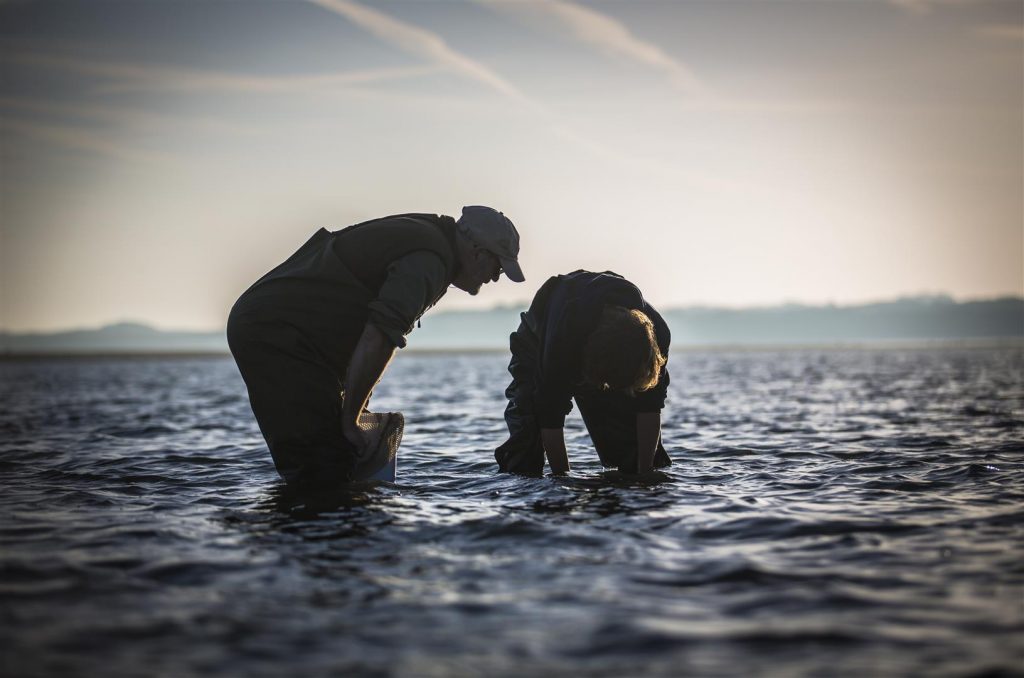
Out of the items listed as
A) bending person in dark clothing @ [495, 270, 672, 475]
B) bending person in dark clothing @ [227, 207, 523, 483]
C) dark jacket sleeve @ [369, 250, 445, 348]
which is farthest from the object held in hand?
bending person in dark clothing @ [495, 270, 672, 475]

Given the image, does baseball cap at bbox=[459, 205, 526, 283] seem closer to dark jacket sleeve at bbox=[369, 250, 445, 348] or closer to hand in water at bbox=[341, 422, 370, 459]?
dark jacket sleeve at bbox=[369, 250, 445, 348]

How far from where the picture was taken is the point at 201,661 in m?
3.29

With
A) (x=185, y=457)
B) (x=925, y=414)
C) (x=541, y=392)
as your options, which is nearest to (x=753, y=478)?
(x=541, y=392)

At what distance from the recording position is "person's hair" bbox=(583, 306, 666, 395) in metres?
5.90

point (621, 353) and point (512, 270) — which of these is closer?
point (512, 270)

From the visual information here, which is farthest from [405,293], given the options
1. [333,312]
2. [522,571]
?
[522,571]

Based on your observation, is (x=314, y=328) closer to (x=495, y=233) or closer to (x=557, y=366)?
(x=495, y=233)

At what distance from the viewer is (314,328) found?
5.91 metres

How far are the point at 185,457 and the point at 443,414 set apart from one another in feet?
27.1

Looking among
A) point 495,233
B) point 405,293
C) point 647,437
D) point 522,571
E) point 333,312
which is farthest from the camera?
point 647,437

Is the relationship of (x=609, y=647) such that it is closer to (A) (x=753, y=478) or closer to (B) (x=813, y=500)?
(B) (x=813, y=500)

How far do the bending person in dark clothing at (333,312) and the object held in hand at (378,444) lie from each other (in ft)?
0.45

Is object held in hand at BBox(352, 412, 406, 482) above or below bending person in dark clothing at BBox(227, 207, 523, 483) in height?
below

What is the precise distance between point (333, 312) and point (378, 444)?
1.13m
